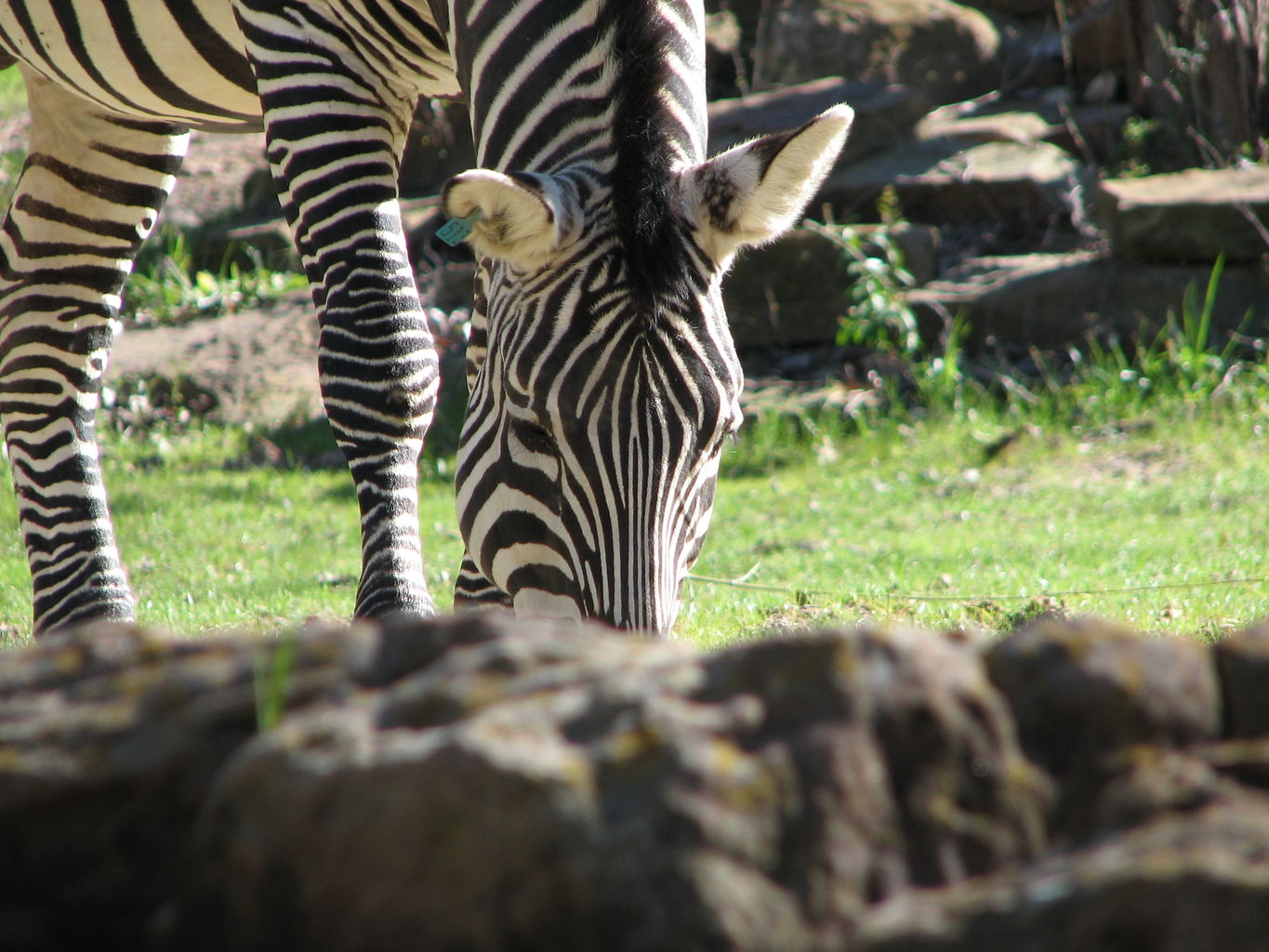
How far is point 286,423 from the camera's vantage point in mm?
9508

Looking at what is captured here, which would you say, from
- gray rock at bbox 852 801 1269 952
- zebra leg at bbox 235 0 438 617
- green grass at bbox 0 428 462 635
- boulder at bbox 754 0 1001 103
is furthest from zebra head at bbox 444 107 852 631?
boulder at bbox 754 0 1001 103

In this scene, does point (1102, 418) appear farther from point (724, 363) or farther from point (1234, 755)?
point (1234, 755)

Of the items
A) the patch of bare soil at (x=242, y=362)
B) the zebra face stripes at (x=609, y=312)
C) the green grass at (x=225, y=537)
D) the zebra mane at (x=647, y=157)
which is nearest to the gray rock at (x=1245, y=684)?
the zebra face stripes at (x=609, y=312)

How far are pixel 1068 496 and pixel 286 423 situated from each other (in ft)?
18.6

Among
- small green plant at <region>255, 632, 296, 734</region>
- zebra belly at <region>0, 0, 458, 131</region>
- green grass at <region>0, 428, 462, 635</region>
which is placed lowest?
green grass at <region>0, 428, 462, 635</region>

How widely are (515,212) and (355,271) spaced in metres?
1.16

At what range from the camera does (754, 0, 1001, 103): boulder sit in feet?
38.4

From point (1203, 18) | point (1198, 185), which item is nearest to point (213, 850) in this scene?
point (1198, 185)

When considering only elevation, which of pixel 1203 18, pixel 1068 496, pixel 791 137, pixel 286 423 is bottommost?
pixel 1068 496

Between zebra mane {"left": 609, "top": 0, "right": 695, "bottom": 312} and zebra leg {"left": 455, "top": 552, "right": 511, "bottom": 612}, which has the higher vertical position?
zebra mane {"left": 609, "top": 0, "right": 695, "bottom": 312}

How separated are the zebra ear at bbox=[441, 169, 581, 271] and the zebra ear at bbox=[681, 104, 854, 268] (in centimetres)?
33

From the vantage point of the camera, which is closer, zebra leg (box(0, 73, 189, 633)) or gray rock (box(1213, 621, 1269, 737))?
gray rock (box(1213, 621, 1269, 737))

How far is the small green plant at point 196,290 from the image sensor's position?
11031 millimetres

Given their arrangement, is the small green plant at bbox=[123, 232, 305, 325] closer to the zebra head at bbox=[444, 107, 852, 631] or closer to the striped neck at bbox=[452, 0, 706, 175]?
the striped neck at bbox=[452, 0, 706, 175]
